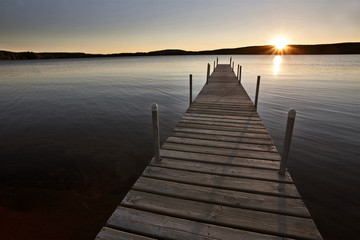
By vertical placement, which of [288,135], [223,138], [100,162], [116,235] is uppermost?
[288,135]

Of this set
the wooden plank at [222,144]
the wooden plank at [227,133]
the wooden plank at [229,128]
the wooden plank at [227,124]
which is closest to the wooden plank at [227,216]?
the wooden plank at [222,144]

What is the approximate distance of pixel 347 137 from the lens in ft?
29.2

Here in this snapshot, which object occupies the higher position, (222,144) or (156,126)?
(156,126)

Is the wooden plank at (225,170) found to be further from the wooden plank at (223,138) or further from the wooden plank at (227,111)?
the wooden plank at (227,111)

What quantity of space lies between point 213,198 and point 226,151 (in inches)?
68.3

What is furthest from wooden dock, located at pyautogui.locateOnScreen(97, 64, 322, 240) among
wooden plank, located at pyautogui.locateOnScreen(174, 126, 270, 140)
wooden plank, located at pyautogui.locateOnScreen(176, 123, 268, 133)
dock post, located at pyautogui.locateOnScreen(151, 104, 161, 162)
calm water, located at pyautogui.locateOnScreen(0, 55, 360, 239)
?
calm water, located at pyautogui.locateOnScreen(0, 55, 360, 239)

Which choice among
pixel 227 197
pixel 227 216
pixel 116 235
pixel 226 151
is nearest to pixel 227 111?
pixel 226 151

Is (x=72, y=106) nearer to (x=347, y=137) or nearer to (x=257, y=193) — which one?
(x=257, y=193)

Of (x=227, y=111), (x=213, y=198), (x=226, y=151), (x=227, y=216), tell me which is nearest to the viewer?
(x=227, y=216)

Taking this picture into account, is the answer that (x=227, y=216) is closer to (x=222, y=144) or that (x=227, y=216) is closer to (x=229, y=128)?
(x=222, y=144)

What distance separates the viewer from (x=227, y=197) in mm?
3270

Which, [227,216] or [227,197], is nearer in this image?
[227,216]

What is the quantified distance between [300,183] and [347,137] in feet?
16.4

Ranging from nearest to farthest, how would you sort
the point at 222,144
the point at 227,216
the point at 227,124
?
the point at 227,216 → the point at 222,144 → the point at 227,124
